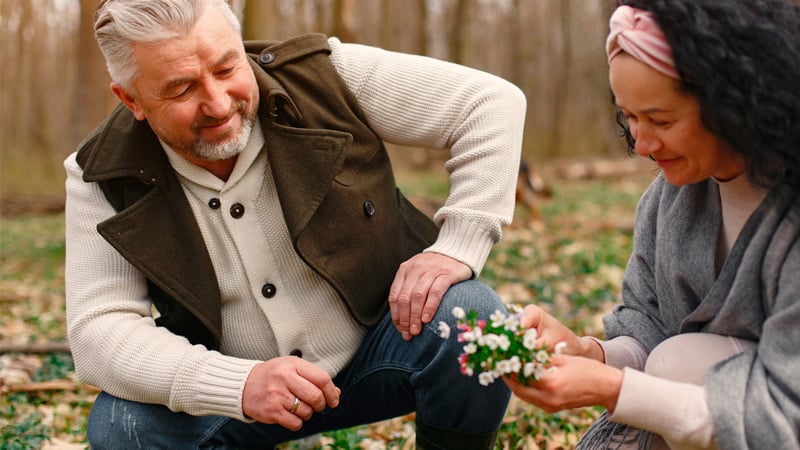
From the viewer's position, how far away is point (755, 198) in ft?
5.87

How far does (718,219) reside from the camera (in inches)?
74.0

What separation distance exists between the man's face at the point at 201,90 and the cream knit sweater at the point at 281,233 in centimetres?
12

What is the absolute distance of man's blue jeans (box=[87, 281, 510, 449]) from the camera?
7.59 ft

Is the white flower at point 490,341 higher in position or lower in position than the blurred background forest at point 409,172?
higher

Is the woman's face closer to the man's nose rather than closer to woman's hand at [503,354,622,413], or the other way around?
woman's hand at [503,354,622,413]

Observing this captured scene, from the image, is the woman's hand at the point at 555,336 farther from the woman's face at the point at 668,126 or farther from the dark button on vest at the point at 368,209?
the dark button on vest at the point at 368,209

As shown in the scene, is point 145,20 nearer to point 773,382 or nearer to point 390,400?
point 390,400

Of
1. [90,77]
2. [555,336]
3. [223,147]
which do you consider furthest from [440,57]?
[555,336]

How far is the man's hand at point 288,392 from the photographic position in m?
2.13

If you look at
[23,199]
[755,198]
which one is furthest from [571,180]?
[755,198]

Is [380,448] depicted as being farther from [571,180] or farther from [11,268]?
[571,180]

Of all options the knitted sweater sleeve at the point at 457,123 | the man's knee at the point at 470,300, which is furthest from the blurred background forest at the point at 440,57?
the man's knee at the point at 470,300

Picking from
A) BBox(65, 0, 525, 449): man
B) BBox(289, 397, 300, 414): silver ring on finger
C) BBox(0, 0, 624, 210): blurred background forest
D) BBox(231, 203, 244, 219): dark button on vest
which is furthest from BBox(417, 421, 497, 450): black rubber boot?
BBox(0, 0, 624, 210): blurred background forest

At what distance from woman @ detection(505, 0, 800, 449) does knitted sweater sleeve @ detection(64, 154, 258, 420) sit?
92cm
